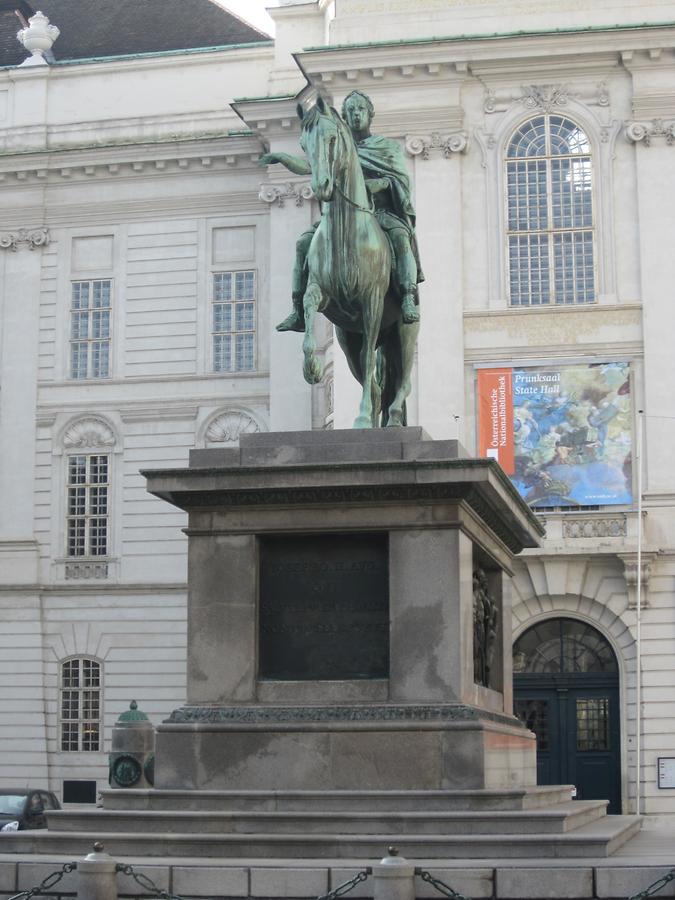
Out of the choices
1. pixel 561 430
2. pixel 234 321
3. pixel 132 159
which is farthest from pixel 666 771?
pixel 132 159

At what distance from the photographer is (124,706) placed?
125 feet

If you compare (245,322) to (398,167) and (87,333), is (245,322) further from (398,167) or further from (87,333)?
(398,167)

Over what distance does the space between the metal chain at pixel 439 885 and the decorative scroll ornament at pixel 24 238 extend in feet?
→ 105

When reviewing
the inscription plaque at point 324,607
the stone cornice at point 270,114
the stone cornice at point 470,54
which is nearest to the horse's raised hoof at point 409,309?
the inscription plaque at point 324,607

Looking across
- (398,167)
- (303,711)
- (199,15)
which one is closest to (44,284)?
(199,15)

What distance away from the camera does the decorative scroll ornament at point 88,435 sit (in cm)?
3953

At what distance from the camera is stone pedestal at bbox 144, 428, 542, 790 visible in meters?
12.4

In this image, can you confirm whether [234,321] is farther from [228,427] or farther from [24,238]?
[24,238]

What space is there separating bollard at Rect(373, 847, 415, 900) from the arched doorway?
2365cm

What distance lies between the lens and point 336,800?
39.7 feet

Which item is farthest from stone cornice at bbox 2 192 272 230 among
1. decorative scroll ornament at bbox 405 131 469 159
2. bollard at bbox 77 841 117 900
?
bollard at bbox 77 841 117 900

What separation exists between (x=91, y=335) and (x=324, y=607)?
92.3 feet

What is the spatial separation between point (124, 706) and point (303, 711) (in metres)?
26.1

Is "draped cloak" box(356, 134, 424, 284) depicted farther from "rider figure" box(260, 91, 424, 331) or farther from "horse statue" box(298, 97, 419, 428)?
"horse statue" box(298, 97, 419, 428)
